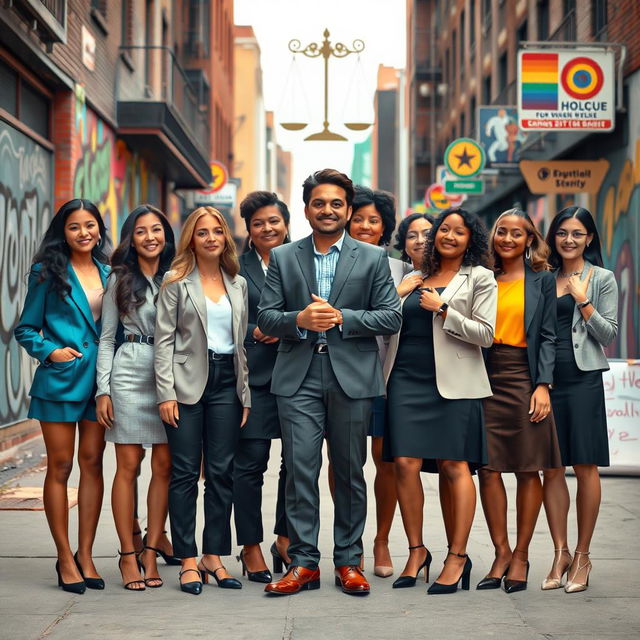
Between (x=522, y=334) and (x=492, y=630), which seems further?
(x=522, y=334)

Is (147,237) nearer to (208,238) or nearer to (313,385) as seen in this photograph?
(208,238)

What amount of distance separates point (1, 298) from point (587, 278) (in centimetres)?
668

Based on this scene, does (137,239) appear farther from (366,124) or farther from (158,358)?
(366,124)

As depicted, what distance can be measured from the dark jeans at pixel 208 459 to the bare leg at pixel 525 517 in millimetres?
1545

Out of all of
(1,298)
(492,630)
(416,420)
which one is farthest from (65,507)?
(1,298)

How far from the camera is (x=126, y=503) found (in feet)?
19.0

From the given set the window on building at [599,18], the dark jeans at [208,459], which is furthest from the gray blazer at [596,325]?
the window on building at [599,18]

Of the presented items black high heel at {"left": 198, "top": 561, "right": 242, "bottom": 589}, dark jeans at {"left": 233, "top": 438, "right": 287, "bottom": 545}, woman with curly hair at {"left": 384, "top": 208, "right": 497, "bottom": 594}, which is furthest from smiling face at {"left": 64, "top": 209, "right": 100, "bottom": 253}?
black high heel at {"left": 198, "top": 561, "right": 242, "bottom": 589}

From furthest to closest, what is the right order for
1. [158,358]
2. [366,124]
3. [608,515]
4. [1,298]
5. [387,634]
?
[366,124]
[1,298]
[608,515]
[158,358]
[387,634]

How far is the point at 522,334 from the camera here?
5.88 m

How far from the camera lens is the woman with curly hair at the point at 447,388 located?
5711mm

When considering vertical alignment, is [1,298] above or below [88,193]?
below

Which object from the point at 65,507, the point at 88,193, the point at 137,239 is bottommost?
the point at 65,507

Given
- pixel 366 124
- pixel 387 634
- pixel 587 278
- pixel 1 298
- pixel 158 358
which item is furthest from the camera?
pixel 366 124
